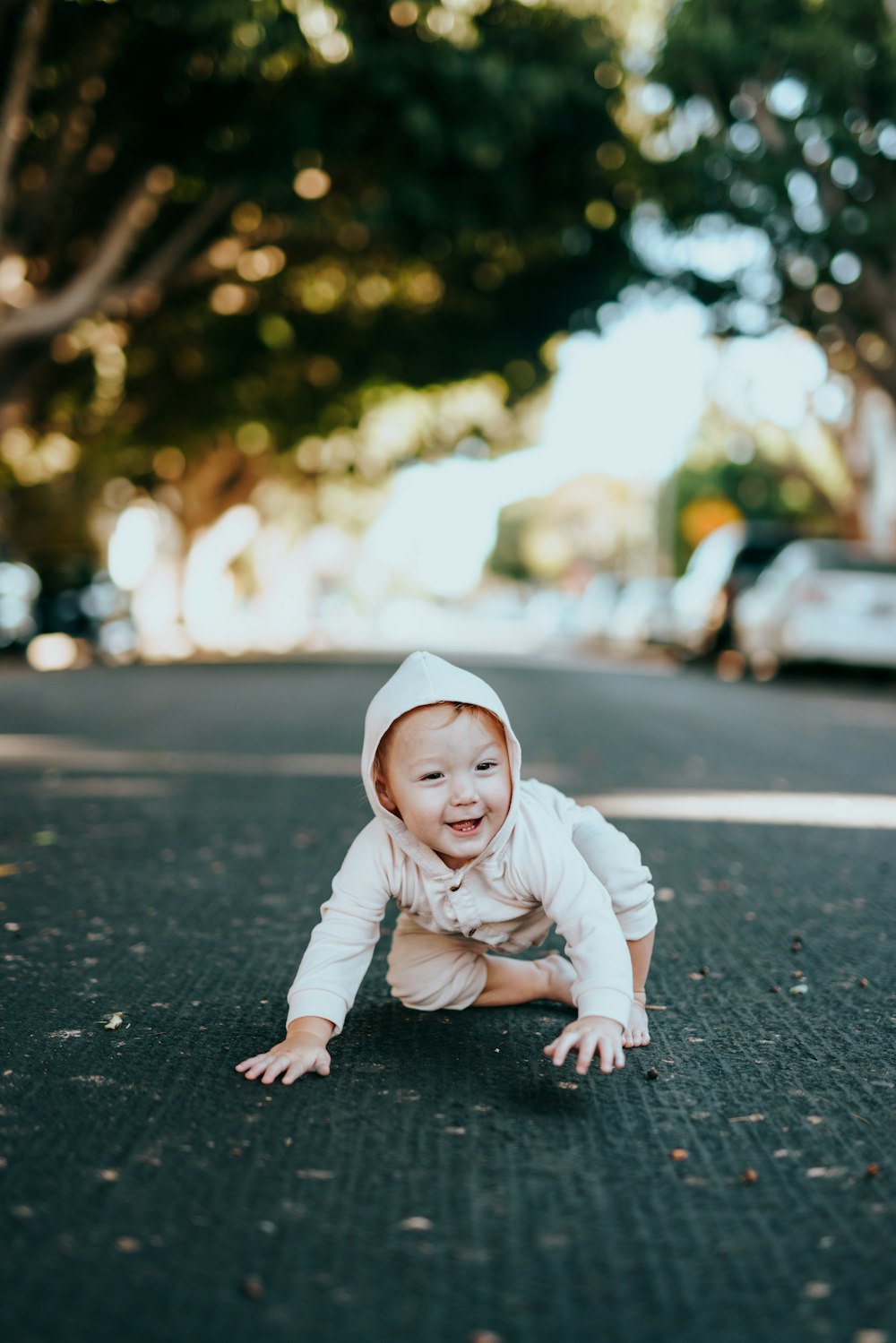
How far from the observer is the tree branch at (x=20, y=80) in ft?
45.4

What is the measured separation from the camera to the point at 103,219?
17953 mm

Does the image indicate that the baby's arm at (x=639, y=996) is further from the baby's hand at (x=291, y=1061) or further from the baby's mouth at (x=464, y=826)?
the baby's hand at (x=291, y=1061)

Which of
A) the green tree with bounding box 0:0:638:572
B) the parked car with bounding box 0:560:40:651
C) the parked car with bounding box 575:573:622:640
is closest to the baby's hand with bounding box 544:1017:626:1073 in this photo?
the green tree with bounding box 0:0:638:572

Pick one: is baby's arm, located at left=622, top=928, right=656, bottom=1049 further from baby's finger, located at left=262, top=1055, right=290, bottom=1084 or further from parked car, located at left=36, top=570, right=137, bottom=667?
parked car, located at left=36, top=570, right=137, bottom=667

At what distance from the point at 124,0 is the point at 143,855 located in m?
10.6

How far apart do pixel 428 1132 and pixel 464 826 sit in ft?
2.06

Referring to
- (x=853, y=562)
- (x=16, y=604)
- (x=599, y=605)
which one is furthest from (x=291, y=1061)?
(x=599, y=605)

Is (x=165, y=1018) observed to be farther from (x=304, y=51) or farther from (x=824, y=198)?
(x=824, y=198)

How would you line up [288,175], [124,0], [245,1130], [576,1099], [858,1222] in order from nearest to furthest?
1. [858,1222]
2. [245,1130]
3. [576,1099]
4. [124,0]
5. [288,175]

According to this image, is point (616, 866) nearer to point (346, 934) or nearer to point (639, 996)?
point (639, 996)

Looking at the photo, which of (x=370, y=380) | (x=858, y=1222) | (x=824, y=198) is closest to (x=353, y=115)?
(x=824, y=198)

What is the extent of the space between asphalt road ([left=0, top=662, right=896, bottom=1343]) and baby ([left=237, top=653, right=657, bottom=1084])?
0.15 metres

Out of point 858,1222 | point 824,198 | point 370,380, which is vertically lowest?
point 858,1222

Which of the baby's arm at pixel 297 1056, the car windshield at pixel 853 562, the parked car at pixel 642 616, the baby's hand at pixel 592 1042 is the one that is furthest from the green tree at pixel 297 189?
the baby's hand at pixel 592 1042
